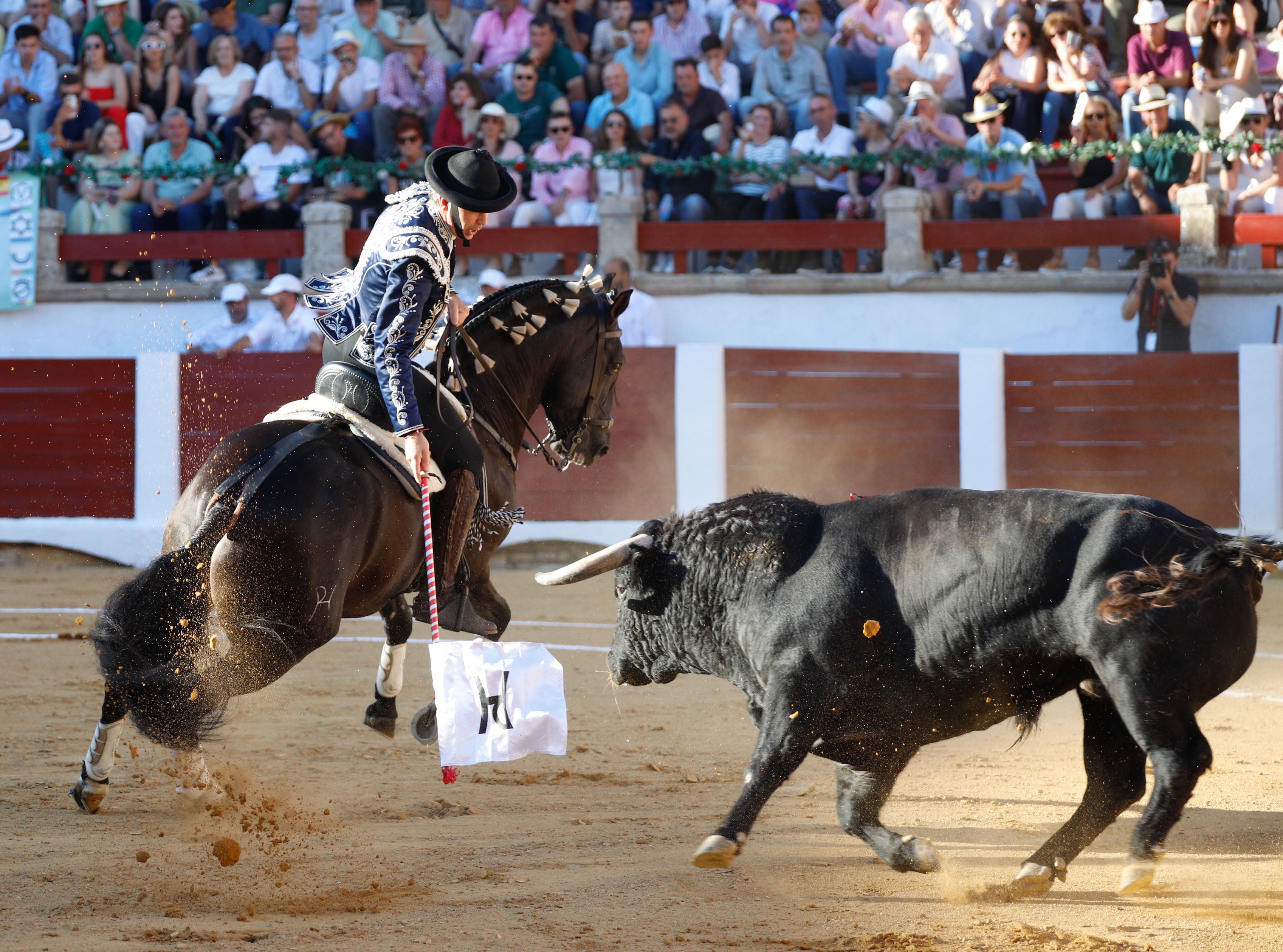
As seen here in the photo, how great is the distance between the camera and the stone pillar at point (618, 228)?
384 inches

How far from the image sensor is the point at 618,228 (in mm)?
9805

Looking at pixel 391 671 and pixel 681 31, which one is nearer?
pixel 391 671

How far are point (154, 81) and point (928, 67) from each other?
5.66 m

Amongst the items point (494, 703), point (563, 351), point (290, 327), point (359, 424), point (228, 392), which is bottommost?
point (494, 703)

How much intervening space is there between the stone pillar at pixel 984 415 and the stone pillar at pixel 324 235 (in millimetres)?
4374

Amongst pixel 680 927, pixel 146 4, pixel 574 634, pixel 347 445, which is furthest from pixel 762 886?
pixel 146 4

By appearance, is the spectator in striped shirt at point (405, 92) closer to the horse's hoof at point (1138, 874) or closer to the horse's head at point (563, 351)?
the horse's head at point (563, 351)

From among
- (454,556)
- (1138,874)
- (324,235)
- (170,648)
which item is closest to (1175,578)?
(1138,874)

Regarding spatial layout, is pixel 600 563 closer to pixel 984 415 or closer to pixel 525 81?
pixel 984 415

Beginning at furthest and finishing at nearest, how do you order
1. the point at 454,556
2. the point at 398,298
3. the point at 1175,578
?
the point at 454,556, the point at 398,298, the point at 1175,578

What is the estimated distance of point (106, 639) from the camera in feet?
10.4

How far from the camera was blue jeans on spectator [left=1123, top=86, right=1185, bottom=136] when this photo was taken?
9.30m

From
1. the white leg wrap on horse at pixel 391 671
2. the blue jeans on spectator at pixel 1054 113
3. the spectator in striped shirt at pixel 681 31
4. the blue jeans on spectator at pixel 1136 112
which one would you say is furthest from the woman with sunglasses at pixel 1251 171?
the white leg wrap on horse at pixel 391 671

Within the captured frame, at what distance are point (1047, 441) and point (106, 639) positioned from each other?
7.01m
